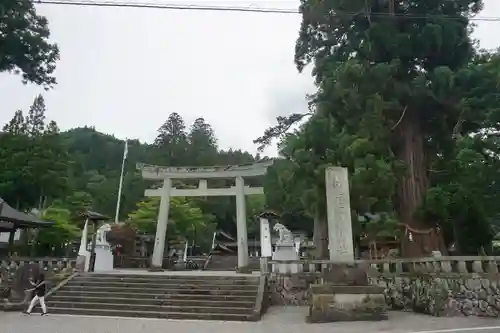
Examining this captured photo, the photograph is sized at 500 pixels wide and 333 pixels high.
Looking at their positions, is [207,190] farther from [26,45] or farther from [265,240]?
[26,45]

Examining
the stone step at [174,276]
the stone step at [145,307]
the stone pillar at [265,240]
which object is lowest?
the stone step at [145,307]

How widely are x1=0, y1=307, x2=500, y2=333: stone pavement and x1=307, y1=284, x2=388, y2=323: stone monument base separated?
34 cm

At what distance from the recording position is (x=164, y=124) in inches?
2603

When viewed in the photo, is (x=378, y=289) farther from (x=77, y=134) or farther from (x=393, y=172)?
(x=77, y=134)

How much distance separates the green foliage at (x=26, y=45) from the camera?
701 inches

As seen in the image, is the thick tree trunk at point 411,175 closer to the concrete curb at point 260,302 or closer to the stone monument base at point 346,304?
the concrete curb at point 260,302

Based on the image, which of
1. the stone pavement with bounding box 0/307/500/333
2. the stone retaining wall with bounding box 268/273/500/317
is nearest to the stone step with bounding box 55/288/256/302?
the stone pavement with bounding box 0/307/500/333

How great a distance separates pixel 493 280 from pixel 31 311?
11.4 meters

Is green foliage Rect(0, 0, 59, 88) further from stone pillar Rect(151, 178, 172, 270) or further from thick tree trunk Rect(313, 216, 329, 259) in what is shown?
thick tree trunk Rect(313, 216, 329, 259)

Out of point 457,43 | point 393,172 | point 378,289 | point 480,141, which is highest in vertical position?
point 457,43

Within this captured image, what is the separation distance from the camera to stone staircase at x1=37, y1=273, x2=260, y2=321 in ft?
35.7

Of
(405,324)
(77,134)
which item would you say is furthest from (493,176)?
(77,134)

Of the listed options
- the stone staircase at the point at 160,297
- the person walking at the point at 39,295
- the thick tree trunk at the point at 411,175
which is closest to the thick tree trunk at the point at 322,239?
the thick tree trunk at the point at 411,175

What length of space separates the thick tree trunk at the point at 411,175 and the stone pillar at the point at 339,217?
5245mm
